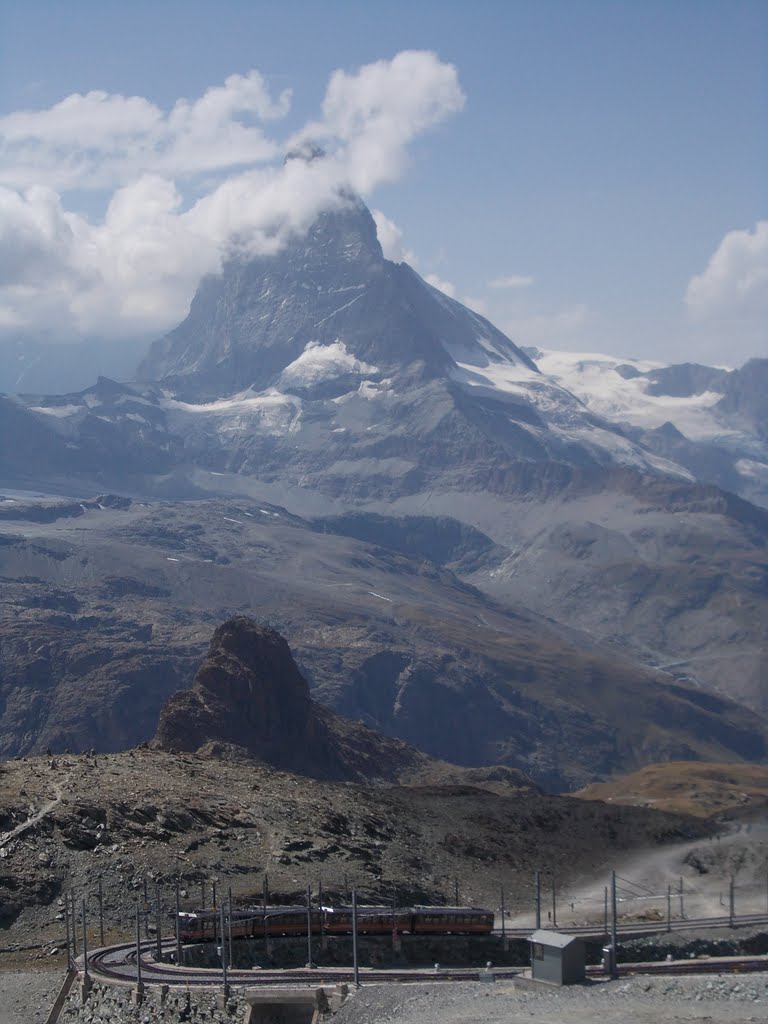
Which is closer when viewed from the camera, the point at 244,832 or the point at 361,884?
the point at 361,884

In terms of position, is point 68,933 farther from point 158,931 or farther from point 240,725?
point 240,725

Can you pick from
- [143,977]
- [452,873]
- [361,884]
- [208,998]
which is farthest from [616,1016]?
[452,873]

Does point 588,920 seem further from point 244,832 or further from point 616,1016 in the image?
point 616,1016

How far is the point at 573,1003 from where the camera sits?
180ft

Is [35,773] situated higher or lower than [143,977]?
higher

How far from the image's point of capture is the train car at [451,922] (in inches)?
2992

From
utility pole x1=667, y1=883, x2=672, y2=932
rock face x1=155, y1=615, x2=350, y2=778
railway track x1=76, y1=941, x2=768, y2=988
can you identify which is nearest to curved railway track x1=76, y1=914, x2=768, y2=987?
railway track x1=76, y1=941, x2=768, y2=988

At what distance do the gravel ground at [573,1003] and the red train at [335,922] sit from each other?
48.1ft

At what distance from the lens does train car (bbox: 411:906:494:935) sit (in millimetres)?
76000

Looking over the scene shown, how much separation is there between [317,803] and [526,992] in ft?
179

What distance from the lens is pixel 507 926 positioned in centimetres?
8212

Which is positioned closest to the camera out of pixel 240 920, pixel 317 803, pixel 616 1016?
pixel 616 1016

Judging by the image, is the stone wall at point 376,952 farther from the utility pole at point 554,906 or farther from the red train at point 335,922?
the utility pole at point 554,906

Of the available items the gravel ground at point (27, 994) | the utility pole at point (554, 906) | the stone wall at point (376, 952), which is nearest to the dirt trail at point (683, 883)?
the utility pole at point (554, 906)
